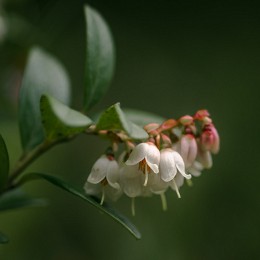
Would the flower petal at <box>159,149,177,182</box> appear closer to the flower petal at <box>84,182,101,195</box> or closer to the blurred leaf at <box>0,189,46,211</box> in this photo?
the flower petal at <box>84,182,101,195</box>

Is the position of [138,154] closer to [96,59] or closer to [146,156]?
[146,156]

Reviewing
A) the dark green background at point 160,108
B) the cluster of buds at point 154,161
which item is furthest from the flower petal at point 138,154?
the dark green background at point 160,108

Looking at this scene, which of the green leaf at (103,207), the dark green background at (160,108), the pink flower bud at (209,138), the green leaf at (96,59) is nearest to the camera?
the green leaf at (103,207)

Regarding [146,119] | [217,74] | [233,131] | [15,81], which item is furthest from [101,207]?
[217,74]

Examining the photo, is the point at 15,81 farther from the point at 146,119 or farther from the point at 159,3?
the point at 159,3

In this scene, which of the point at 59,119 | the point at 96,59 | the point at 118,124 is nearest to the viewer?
the point at 59,119

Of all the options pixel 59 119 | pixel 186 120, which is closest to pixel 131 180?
pixel 186 120

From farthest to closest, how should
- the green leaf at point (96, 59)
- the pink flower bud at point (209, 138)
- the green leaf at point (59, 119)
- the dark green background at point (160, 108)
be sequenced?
Answer: the dark green background at point (160, 108)
the green leaf at point (96, 59)
the pink flower bud at point (209, 138)
the green leaf at point (59, 119)

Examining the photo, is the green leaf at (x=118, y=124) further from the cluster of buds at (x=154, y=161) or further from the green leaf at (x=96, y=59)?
the green leaf at (x=96, y=59)
